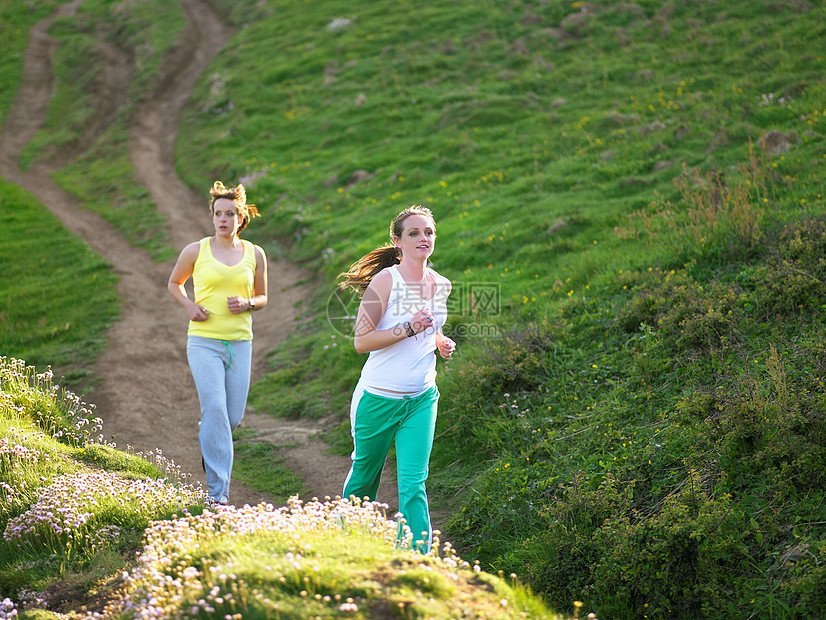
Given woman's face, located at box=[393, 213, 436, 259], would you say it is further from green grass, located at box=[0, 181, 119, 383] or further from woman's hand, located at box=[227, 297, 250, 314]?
green grass, located at box=[0, 181, 119, 383]

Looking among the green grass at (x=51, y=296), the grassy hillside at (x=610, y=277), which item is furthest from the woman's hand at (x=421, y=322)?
the green grass at (x=51, y=296)

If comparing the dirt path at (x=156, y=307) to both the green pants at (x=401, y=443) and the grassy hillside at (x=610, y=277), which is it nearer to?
the grassy hillside at (x=610, y=277)

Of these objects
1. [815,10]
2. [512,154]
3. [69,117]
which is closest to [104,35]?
[69,117]

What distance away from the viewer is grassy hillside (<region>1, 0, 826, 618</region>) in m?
4.60

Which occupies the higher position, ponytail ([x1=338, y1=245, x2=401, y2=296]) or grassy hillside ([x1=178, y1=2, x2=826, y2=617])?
ponytail ([x1=338, y1=245, x2=401, y2=296])

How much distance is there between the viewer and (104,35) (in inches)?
1396

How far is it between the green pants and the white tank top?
0.33 feet

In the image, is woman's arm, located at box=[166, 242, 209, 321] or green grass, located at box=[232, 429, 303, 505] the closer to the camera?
woman's arm, located at box=[166, 242, 209, 321]

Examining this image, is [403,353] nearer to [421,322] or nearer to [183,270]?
[421,322]

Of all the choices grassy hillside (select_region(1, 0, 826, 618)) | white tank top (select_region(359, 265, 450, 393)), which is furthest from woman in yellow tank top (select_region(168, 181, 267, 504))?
grassy hillside (select_region(1, 0, 826, 618))

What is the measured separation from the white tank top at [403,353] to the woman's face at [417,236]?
0.70 feet

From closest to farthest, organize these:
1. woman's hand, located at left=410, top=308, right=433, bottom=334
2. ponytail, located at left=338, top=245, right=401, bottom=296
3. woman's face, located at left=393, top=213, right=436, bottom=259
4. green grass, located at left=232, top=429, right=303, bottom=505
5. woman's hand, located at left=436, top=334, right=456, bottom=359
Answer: woman's hand, located at left=410, top=308, right=433, bottom=334 < woman's face, located at left=393, top=213, right=436, bottom=259 < woman's hand, located at left=436, top=334, right=456, bottom=359 < ponytail, located at left=338, top=245, right=401, bottom=296 < green grass, located at left=232, top=429, right=303, bottom=505

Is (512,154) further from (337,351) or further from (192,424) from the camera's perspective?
(192,424)

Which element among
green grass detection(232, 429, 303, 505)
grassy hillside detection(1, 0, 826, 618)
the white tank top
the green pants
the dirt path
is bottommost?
the dirt path
